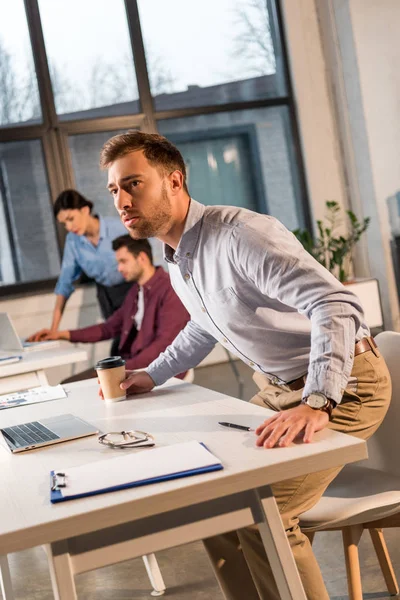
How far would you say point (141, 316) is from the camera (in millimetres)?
3875

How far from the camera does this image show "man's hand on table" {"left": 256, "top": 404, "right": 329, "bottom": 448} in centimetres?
130

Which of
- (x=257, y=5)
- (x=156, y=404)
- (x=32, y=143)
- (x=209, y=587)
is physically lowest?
(x=209, y=587)

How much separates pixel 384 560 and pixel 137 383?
0.87 metres

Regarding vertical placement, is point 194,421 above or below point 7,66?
below

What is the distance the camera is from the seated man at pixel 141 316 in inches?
139

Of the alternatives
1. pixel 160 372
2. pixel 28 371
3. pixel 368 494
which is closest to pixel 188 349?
pixel 160 372

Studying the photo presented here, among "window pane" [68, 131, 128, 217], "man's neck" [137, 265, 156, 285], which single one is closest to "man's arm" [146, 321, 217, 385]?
"man's neck" [137, 265, 156, 285]

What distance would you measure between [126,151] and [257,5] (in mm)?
5704

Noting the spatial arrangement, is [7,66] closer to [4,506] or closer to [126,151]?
[126,151]

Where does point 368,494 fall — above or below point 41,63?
below

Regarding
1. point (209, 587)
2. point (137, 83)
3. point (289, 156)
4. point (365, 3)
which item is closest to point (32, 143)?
point (137, 83)

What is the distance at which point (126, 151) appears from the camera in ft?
6.00

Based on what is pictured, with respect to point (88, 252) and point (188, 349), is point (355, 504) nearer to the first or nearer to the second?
point (188, 349)

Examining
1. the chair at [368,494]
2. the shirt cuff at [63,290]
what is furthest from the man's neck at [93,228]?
the chair at [368,494]
